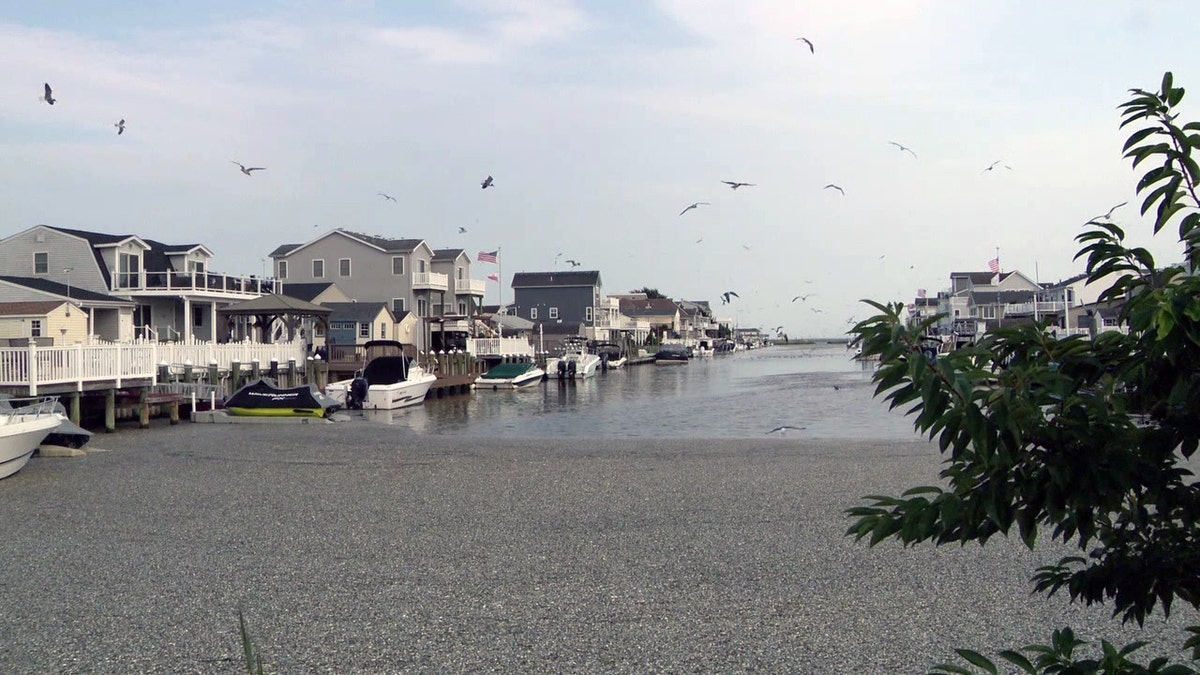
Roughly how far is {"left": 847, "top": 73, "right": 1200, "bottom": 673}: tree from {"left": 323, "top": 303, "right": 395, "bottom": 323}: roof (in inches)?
2304

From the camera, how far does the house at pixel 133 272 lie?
47.9 meters

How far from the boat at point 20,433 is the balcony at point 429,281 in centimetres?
5385

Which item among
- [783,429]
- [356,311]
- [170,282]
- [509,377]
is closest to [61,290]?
[170,282]

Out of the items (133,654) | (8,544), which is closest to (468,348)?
(8,544)

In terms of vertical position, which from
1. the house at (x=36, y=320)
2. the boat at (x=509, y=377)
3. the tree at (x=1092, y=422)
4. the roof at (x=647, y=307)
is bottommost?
the boat at (x=509, y=377)

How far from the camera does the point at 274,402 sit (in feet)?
113

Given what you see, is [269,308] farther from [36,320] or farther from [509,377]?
[509,377]

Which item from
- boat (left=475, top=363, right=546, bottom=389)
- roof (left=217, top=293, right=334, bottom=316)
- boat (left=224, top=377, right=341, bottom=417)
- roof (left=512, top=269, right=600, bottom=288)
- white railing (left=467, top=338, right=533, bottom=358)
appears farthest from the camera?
roof (left=512, top=269, right=600, bottom=288)

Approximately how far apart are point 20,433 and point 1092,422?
18372 millimetres

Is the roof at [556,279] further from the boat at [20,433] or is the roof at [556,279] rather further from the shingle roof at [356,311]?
the boat at [20,433]

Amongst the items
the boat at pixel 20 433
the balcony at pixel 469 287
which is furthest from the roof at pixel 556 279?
the boat at pixel 20 433

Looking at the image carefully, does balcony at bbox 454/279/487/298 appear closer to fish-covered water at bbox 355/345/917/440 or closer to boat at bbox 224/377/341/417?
fish-covered water at bbox 355/345/917/440

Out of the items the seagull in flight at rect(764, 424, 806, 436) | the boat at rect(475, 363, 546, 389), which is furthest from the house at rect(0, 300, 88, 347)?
the boat at rect(475, 363, 546, 389)

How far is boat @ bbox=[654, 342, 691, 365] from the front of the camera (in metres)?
124
